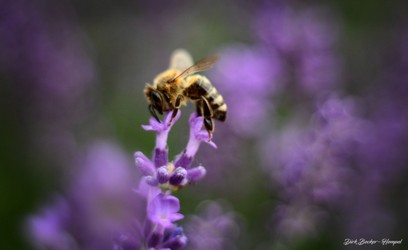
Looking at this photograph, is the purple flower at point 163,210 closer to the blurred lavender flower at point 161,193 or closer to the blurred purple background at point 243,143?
the blurred lavender flower at point 161,193

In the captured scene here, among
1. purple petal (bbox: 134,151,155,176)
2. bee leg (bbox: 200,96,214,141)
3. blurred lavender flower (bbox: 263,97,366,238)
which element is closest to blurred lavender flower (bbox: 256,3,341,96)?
blurred lavender flower (bbox: 263,97,366,238)

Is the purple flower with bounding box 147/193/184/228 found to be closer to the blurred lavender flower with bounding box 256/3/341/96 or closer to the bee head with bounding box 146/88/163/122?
the bee head with bounding box 146/88/163/122

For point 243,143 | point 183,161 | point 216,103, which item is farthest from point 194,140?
point 243,143

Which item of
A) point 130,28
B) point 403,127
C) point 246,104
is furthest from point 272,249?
point 130,28

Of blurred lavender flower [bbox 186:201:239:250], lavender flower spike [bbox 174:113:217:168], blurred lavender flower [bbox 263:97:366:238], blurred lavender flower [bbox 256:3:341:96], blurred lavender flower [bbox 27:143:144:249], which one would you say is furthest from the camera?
blurred lavender flower [bbox 256:3:341:96]

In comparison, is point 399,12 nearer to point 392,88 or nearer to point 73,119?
point 392,88

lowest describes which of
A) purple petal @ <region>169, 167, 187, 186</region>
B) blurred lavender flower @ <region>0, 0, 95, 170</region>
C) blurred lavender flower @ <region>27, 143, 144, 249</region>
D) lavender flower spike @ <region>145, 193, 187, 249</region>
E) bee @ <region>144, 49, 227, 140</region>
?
lavender flower spike @ <region>145, 193, 187, 249</region>
